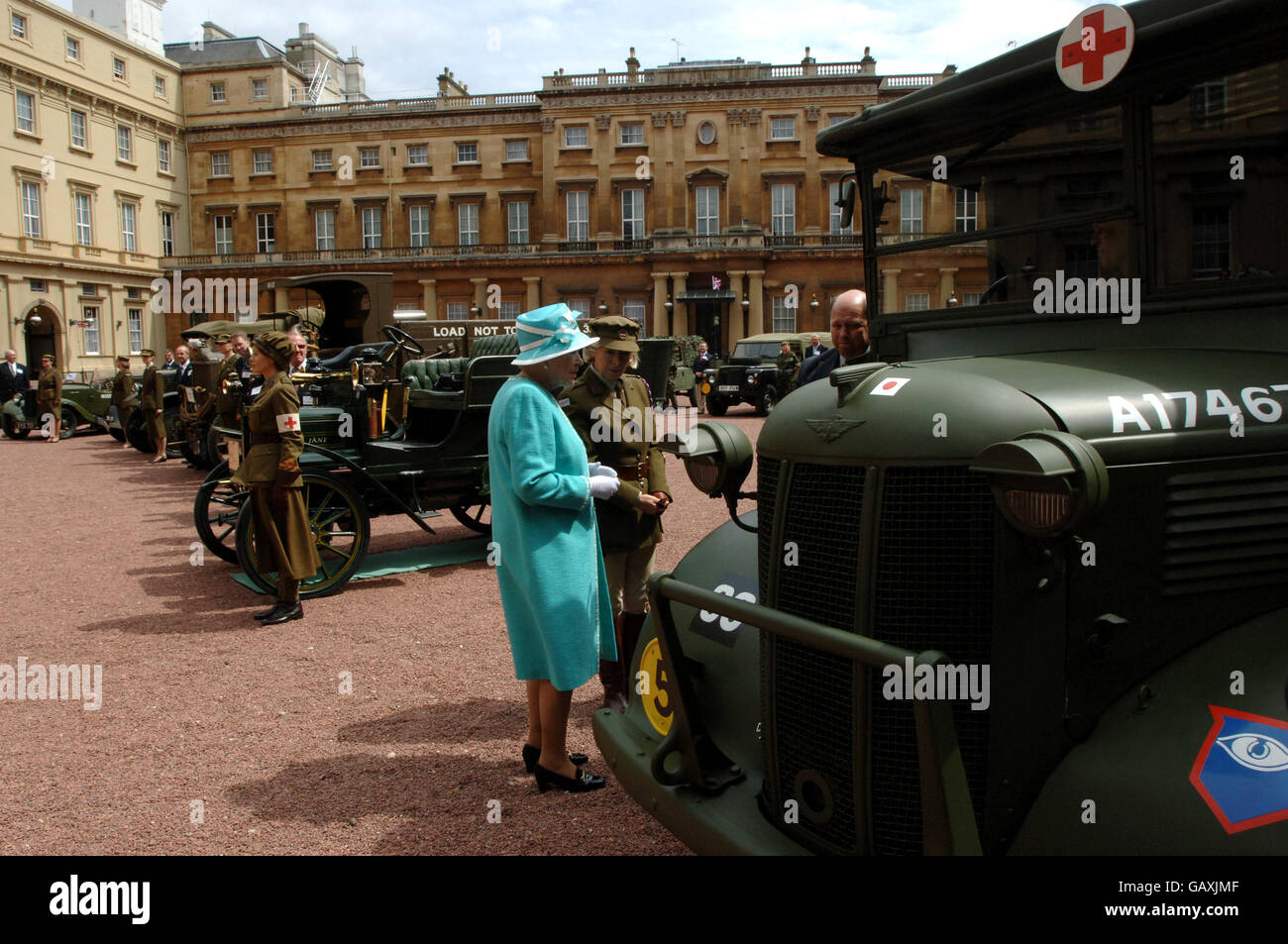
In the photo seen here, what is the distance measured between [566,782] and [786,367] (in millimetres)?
20608

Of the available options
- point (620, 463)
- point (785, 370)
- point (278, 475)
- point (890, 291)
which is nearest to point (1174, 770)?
point (890, 291)

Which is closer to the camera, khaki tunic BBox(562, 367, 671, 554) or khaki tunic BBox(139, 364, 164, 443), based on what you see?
khaki tunic BBox(562, 367, 671, 554)

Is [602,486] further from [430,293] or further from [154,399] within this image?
[430,293]

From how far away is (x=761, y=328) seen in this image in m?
44.6

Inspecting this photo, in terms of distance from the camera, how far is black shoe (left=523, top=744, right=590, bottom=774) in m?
3.97

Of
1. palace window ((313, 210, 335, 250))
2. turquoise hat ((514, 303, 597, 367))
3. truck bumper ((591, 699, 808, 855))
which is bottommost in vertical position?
truck bumper ((591, 699, 808, 855))

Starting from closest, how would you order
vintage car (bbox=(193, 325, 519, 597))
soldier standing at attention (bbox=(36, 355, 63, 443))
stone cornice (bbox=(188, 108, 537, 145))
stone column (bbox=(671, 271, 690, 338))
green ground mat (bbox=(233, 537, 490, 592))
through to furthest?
vintage car (bbox=(193, 325, 519, 597)) < green ground mat (bbox=(233, 537, 490, 592)) < soldier standing at attention (bbox=(36, 355, 63, 443)) < stone column (bbox=(671, 271, 690, 338)) < stone cornice (bbox=(188, 108, 537, 145))

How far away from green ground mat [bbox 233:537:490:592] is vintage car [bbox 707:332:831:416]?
15572 millimetres

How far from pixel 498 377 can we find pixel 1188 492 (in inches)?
246

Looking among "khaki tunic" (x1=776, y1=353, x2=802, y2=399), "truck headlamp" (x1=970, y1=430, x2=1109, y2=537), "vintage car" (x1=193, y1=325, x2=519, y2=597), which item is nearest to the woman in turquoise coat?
"truck headlamp" (x1=970, y1=430, x2=1109, y2=537)

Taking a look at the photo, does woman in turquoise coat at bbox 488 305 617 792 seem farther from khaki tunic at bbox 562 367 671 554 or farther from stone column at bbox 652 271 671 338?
stone column at bbox 652 271 671 338

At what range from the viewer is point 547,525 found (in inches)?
141

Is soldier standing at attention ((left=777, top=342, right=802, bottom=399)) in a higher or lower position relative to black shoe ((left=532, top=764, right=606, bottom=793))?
higher
